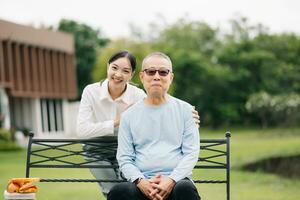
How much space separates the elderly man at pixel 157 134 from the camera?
418cm

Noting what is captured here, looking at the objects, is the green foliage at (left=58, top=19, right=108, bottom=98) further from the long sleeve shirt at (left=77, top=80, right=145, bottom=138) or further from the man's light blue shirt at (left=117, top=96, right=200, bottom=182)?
the man's light blue shirt at (left=117, top=96, right=200, bottom=182)

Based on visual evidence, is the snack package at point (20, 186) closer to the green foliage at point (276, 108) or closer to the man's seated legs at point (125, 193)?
the man's seated legs at point (125, 193)

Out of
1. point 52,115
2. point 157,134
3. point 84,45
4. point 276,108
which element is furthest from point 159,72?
point 84,45

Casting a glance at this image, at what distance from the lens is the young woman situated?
16.0ft

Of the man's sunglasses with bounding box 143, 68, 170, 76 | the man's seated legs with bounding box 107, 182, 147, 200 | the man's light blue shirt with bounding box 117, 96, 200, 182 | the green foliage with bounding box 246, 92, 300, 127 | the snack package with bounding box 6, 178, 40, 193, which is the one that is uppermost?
the man's sunglasses with bounding box 143, 68, 170, 76

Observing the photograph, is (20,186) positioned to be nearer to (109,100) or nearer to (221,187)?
(109,100)

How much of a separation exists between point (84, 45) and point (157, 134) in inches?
1977

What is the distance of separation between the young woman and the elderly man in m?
0.60

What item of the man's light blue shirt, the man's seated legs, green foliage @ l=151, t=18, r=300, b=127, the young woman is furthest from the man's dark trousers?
green foliage @ l=151, t=18, r=300, b=127

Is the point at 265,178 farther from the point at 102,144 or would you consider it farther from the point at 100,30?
the point at 100,30

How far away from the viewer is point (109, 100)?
501 cm

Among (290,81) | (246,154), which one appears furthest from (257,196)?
(290,81)

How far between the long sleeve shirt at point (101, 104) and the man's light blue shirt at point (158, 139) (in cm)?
70

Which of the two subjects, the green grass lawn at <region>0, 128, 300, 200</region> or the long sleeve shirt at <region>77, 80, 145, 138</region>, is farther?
the green grass lawn at <region>0, 128, 300, 200</region>
